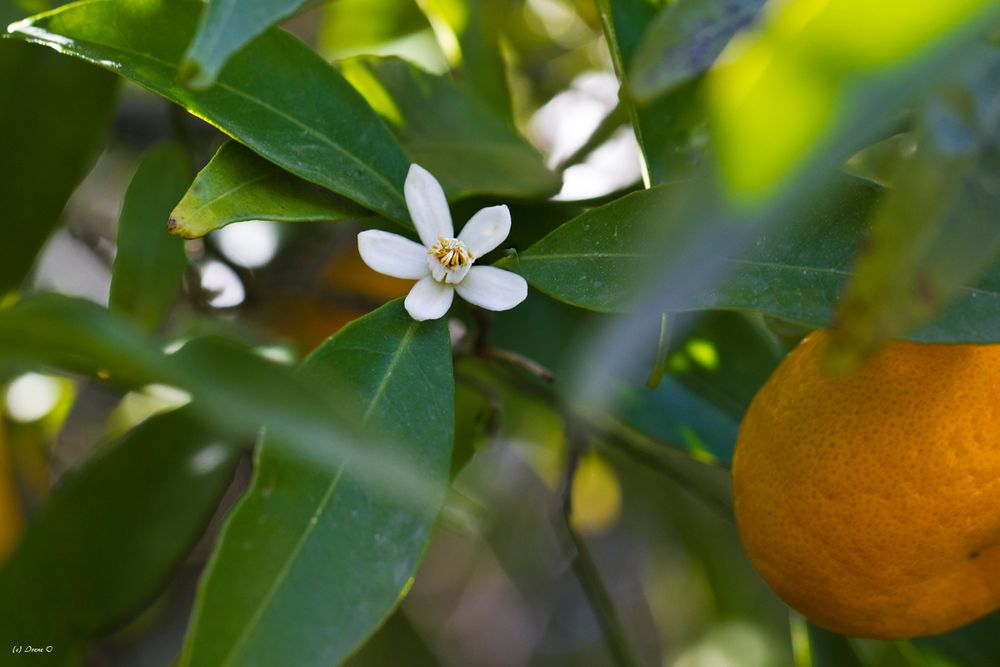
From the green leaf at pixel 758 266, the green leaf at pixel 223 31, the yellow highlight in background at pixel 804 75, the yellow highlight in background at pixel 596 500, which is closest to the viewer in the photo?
the yellow highlight in background at pixel 804 75

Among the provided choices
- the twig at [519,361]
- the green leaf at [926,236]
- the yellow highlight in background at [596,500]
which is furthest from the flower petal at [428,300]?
the yellow highlight in background at [596,500]

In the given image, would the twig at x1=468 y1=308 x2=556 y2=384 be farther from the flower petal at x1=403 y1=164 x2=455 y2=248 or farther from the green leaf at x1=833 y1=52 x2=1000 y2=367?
the green leaf at x1=833 y1=52 x2=1000 y2=367

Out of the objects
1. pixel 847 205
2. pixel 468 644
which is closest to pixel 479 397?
pixel 847 205

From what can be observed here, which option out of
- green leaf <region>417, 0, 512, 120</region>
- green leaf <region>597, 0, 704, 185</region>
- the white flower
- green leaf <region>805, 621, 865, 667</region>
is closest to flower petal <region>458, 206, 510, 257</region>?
the white flower

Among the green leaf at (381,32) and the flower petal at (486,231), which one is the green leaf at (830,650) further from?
the green leaf at (381,32)

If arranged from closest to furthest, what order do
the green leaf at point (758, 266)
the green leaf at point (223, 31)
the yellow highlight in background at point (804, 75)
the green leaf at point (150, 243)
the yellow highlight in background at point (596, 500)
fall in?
the yellow highlight in background at point (804, 75) → the green leaf at point (223, 31) → the green leaf at point (758, 266) → the green leaf at point (150, 243) → the yellow highlight in background at point (596, 500)

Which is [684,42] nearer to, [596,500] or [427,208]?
[427,208]

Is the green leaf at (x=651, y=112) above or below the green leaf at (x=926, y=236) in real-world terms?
Answer: below

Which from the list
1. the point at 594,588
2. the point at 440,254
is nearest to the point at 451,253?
the point at 440,254
